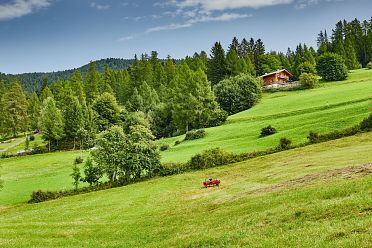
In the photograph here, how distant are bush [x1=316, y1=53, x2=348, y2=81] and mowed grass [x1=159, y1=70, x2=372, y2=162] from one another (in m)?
30.2

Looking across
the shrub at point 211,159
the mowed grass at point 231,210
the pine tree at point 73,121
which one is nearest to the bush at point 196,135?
the shrub at point 211,159

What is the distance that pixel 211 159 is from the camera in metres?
57.1

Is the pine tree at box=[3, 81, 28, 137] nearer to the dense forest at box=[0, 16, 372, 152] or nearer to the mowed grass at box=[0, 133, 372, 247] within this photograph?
the dense forest at box=[0, 16, 372, 152]

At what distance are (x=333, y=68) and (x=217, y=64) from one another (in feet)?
120

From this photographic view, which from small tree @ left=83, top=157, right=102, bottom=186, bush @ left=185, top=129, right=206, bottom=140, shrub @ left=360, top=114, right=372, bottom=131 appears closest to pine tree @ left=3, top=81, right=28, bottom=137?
bush @ left=185, top=129, right=206, bottom=140

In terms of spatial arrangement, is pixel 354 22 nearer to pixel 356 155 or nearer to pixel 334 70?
pixel 334 70

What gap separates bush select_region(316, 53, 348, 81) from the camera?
12338 centimetres

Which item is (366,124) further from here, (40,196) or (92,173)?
(40,196)

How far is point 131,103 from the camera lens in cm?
12950

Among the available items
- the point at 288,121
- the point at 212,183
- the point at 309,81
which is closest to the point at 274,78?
the point at 309,81

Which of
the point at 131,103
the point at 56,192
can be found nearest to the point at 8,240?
the point at 56,192

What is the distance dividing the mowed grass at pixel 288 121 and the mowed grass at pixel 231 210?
7706 mm

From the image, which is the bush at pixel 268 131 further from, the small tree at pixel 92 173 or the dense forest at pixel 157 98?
the small tree at pixel 92 173

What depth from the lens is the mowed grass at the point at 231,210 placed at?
18938mm
